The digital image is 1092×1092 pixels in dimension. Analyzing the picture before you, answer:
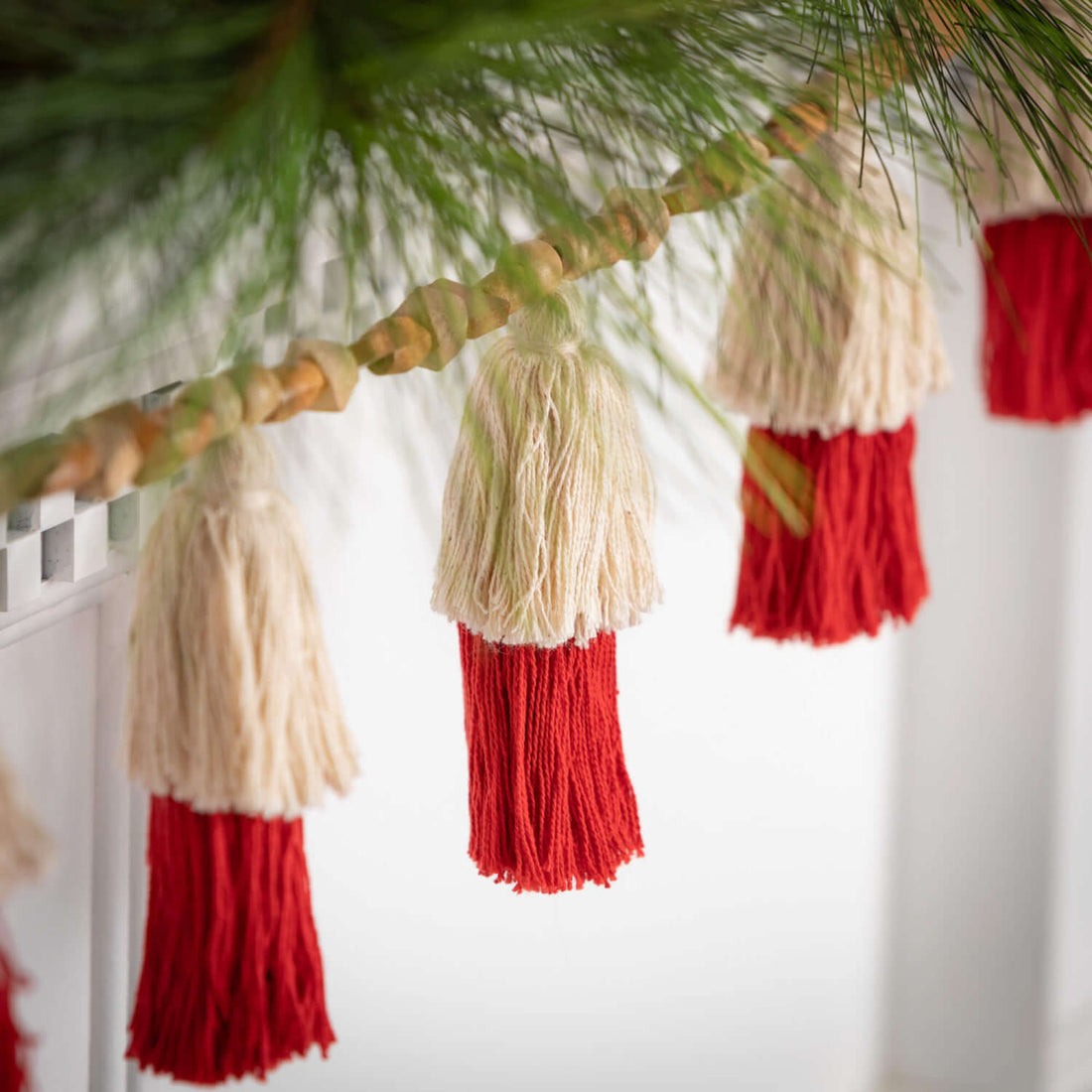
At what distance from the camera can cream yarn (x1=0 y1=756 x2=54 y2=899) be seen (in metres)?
0.33

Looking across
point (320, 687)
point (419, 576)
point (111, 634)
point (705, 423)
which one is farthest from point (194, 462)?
point (705, 423)

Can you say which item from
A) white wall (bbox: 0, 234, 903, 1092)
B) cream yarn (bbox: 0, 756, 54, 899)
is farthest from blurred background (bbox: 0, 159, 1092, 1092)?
cream yarn (bbox: 0, 756, 54, 899)

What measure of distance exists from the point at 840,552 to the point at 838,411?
0.06 metres

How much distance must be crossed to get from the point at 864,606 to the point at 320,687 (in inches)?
10.4

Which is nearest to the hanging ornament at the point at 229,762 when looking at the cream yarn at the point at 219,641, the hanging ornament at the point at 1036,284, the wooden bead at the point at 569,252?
the cream yarn at the point at 219,641

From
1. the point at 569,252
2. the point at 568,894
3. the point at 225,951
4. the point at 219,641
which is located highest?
the point at 569,252

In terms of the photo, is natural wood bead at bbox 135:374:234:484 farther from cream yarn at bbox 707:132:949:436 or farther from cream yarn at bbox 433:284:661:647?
cream yarn at bbox 707:132:949:436

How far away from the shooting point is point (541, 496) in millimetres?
382

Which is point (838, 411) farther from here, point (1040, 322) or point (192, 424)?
point (192, 424)

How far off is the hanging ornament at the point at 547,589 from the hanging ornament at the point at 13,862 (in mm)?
132

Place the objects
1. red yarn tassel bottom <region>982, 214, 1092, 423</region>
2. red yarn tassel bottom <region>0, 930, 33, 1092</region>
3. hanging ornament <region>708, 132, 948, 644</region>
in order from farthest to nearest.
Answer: red yarn tassel bottom <region>982, 214, 1092, 423</region> < hanging ornament <region>708, 132, 948, 644</region> < red yarn tassel bottom <region>0, 930, 33, 1092</region>

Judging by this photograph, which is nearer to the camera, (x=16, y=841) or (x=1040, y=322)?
(x=16, y=841)

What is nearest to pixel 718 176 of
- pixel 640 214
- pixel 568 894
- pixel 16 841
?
pixel 640 214

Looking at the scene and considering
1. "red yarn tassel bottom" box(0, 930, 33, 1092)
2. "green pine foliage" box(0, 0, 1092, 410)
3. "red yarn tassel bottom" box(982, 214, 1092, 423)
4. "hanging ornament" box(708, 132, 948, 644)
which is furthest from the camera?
"red yarn tassel bottom" box(982, 214, 1092, 423)
